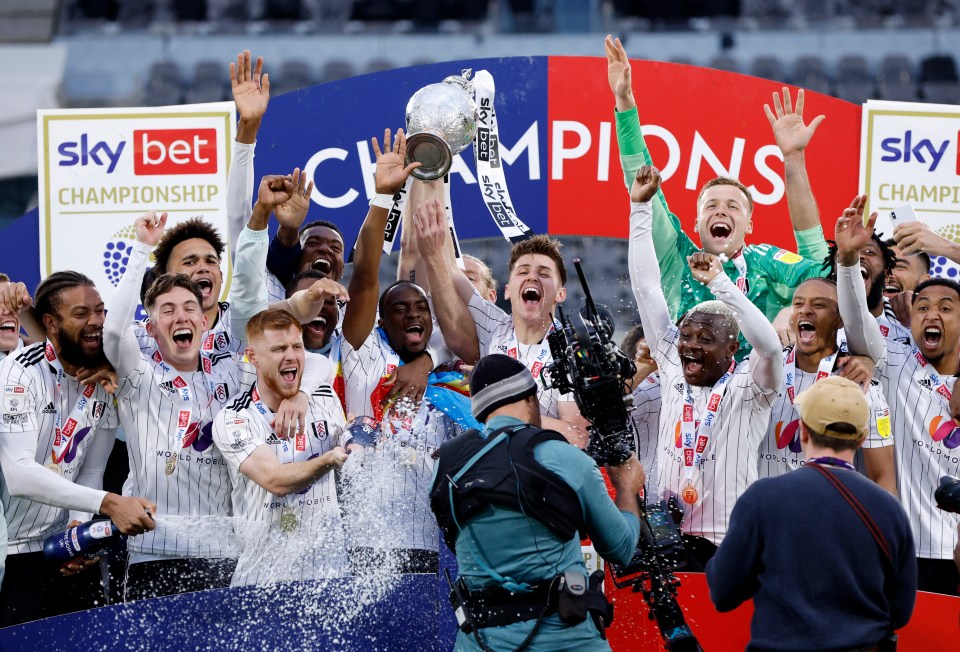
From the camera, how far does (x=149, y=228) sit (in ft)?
19.0

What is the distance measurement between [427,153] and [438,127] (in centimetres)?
23

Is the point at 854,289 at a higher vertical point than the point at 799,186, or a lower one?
lower

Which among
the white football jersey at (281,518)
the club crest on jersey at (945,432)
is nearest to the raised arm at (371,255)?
the white football jersey at (281,518)

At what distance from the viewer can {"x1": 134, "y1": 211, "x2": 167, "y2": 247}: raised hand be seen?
573 centimetres

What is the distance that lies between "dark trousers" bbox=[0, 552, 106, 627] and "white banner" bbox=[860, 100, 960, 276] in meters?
4.48

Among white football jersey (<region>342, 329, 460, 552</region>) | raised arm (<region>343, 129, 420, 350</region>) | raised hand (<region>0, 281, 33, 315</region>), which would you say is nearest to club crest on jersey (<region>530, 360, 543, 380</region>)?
white football jersey (<region>342, 329, 460, 552</region>)

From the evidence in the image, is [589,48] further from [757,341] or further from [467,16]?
[757,341]

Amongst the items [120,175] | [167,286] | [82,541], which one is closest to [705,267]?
[167,286]

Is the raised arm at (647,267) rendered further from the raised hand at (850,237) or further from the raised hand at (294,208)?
the raised hand at (294,208)

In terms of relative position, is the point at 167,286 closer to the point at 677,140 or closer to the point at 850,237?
the point at 850,237

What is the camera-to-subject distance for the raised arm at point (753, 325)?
5312mm

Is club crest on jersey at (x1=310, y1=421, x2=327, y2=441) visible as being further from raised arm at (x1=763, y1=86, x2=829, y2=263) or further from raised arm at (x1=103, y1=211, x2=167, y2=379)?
raised arm at (x1=763, y1=86, x2=829, y2=263)

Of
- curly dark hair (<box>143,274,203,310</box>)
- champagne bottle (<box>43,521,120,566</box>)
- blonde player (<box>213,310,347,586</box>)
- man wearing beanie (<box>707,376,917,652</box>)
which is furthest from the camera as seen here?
curly dark hair (<box>143,274,203,310</box>)

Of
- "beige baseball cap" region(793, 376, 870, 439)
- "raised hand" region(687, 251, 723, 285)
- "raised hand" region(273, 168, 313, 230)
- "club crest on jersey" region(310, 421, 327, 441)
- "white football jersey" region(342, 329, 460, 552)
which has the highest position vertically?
"raised hand" region(273, 168, 313, 230)
